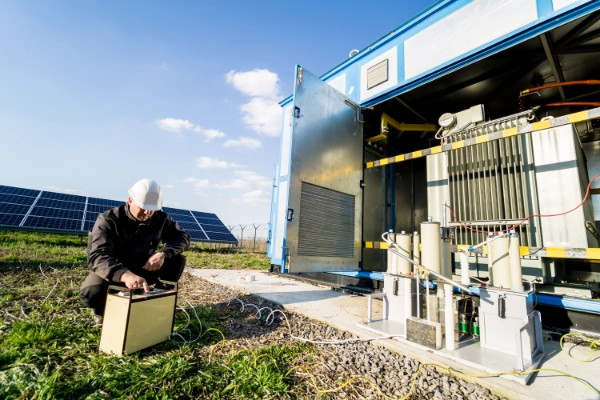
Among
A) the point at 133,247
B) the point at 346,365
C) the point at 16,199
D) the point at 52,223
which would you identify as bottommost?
the point at 346,365

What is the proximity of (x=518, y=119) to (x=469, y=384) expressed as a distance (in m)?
2.97

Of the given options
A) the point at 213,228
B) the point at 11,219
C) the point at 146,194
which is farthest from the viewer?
the point at 213,228

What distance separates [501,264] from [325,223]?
1.84 meters

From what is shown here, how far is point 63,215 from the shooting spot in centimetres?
912

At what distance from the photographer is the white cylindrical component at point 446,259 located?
2.29 metres

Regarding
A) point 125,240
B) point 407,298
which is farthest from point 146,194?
point 407,298

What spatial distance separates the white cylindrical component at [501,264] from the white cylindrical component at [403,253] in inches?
26.9

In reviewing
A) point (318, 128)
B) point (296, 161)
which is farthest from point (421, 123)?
point (296, 161)

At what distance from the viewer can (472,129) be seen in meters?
3.46

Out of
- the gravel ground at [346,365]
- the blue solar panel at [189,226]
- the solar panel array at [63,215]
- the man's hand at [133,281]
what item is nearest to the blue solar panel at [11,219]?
the solar panel array at [63,215]

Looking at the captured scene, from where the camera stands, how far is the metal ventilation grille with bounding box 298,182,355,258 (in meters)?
3.18

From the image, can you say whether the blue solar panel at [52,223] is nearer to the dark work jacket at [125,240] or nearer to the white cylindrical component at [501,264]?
the dark work jacket at [125,240]

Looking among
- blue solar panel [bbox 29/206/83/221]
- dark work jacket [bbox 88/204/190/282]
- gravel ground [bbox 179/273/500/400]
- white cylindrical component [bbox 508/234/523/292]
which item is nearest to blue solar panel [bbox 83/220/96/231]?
blue solar panel [bbox 29/206/83/221]

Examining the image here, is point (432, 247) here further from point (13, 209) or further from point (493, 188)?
point (13, 209)
